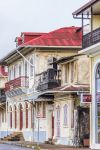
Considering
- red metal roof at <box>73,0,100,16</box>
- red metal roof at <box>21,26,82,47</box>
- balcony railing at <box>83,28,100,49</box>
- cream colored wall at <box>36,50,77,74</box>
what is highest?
red metal roof at <box>21,26,82,47</box>

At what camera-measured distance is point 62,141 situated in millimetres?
48719

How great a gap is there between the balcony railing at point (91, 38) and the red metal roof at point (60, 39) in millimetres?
14440

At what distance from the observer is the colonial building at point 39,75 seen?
5252 centimetres

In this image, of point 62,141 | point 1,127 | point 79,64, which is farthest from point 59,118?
point 1,127

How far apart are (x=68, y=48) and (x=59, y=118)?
6.95 m

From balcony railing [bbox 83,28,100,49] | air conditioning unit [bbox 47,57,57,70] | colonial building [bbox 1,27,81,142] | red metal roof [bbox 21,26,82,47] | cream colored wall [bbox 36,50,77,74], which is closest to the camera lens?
balcony railing [bbox 83,28,100,49]

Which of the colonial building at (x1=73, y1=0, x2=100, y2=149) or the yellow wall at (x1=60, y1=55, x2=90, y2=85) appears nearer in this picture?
the colonial building at (x1=73, y1=0, x2=100, y2=149)

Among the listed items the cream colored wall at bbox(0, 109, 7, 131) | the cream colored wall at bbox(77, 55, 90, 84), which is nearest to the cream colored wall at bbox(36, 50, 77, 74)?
the cream colored wall at bbox(77, 55, 90, 84)

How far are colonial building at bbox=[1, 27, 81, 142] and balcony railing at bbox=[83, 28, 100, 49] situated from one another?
10547mm

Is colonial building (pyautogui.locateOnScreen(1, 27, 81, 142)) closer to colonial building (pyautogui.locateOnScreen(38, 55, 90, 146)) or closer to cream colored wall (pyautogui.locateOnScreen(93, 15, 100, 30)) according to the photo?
colonial building (pyautogui.locateOnScreen(38, 55, 90, 146))

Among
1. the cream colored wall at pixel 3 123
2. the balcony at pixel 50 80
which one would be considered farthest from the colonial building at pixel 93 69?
the cream colored wall at pixel 3 123

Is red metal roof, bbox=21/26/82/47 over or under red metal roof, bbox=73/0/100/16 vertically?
over

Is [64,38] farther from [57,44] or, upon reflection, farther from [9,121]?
[9,121]

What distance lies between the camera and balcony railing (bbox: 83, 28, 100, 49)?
125ft
